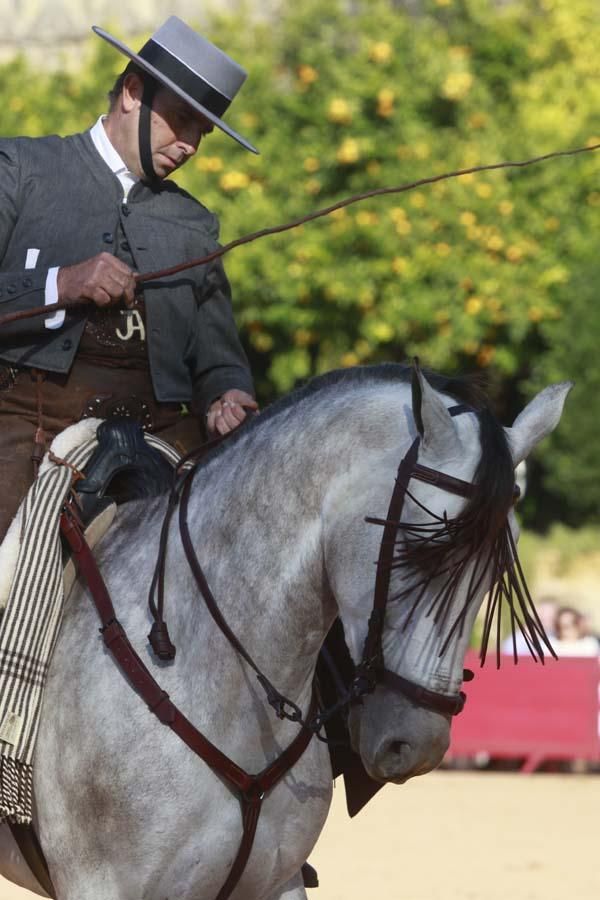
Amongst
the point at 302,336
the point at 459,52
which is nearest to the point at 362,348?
the point at 302,336

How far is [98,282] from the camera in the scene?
428cm

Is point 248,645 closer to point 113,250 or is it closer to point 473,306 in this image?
point 113,250

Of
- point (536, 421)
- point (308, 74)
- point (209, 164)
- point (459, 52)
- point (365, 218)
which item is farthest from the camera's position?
point (459, 52)

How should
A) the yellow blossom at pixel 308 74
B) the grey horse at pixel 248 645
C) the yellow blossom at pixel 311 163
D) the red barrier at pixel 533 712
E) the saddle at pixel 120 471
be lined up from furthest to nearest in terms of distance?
the yellow blossom at pixel 308 74 < the yellow blossom at pixel 311 163 < the red barrier at pixel 533 712 < the saddle at pixel 120 471 < the grey horse at pixel 248 645

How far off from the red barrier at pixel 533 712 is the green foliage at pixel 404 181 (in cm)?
646

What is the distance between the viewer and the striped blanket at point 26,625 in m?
3.94

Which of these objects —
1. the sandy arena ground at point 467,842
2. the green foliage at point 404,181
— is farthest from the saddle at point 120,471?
the green foliage at point 404,181

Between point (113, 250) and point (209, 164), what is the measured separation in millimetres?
13146

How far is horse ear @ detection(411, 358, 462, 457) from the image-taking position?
3537 mm

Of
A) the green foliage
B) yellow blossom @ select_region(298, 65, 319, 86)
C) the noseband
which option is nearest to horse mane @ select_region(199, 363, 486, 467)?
the noseband

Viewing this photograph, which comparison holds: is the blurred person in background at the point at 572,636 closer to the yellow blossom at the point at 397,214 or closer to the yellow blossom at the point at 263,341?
the yellow blossom at the point at 397,214

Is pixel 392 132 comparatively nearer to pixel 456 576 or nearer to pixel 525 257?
pixel 525 257

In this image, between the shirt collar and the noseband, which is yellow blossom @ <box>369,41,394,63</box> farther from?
the noseband

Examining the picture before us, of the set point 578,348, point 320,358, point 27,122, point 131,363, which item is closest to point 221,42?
point 27,122
